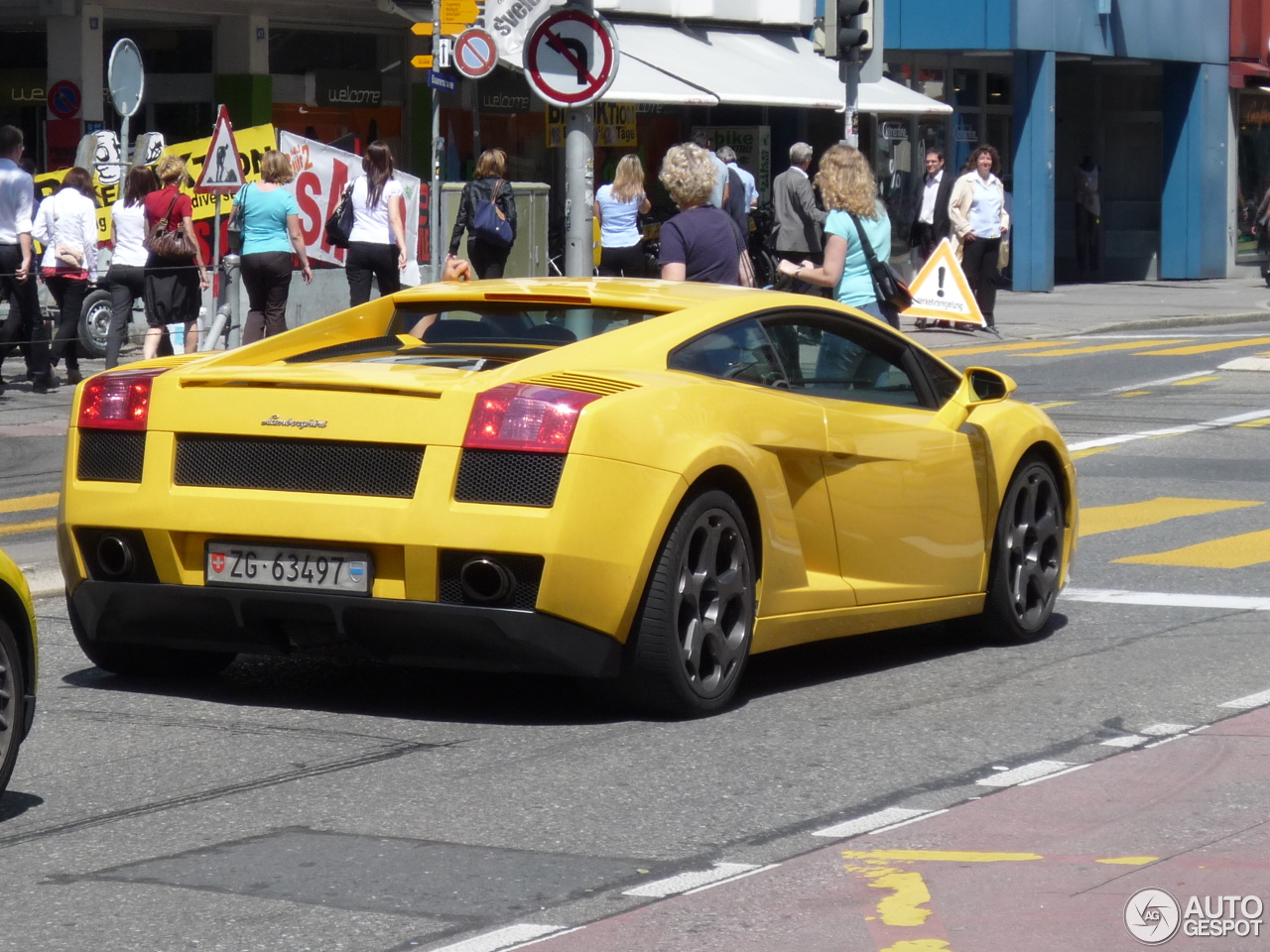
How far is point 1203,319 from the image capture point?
29.0 m

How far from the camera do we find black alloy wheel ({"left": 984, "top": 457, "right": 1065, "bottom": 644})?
319 inches

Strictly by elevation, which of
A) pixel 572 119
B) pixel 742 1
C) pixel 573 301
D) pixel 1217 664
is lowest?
pixel 1217 664

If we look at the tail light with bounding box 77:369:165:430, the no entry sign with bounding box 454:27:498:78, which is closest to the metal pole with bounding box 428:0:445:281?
the no entry sign with bounding box 454:27:498:78

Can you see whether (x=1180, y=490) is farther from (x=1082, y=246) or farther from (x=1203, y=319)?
(x=1082, y=246)

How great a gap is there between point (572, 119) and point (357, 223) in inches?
222

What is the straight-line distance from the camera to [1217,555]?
1027cm

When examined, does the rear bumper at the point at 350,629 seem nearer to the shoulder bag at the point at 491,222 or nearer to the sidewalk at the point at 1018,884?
the sidewalk at the point at 1018,884

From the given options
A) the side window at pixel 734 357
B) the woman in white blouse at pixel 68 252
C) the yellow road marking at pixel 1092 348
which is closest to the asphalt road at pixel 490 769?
the side window at pixel 734 357

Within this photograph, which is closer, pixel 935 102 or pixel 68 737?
pixel 68 737

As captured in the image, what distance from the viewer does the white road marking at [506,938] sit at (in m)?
4.43

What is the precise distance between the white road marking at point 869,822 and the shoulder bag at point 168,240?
12844 mm

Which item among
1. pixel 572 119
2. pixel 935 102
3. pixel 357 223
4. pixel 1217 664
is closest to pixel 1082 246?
pixel 935 102

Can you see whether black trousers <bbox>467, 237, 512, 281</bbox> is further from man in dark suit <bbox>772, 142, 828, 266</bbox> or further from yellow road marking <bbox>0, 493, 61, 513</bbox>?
yellow road marking <bbox>0, 493, 61, 513</bbox>

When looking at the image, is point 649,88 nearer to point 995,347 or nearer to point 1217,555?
point 995,347
